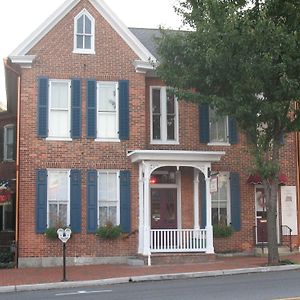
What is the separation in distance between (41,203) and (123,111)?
14.2 ft

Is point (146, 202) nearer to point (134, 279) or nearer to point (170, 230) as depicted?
point (170, 230)

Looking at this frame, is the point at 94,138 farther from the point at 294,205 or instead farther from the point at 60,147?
the point at 294,205

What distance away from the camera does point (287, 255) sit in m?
21.3

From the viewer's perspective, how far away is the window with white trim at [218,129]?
72.9 feet

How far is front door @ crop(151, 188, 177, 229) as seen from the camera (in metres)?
21.7

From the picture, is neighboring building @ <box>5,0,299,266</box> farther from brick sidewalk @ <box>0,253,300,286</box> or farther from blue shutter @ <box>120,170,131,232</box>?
brick sidewalk @ <box>0,253,300,286</box>

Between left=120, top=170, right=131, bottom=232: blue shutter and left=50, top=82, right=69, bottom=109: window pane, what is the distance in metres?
3.20

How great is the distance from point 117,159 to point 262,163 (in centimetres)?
553

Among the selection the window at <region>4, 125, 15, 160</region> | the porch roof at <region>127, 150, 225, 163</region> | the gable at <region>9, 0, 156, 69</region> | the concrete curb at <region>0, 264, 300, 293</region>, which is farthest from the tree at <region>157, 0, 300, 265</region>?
the window at <region>4, 125, 15, 160</region>

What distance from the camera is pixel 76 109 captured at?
Result: 809 inches

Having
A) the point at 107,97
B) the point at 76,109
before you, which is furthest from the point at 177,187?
the point at 76,109

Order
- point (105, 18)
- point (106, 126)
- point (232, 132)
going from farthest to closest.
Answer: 1. point (232, 132)
2. point (105, 18)
3. point (106, 126)

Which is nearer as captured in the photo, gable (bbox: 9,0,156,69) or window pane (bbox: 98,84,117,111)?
gable (bbox: 9,0,156,69)

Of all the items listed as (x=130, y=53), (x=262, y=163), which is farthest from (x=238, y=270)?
(x=130, y=53)
